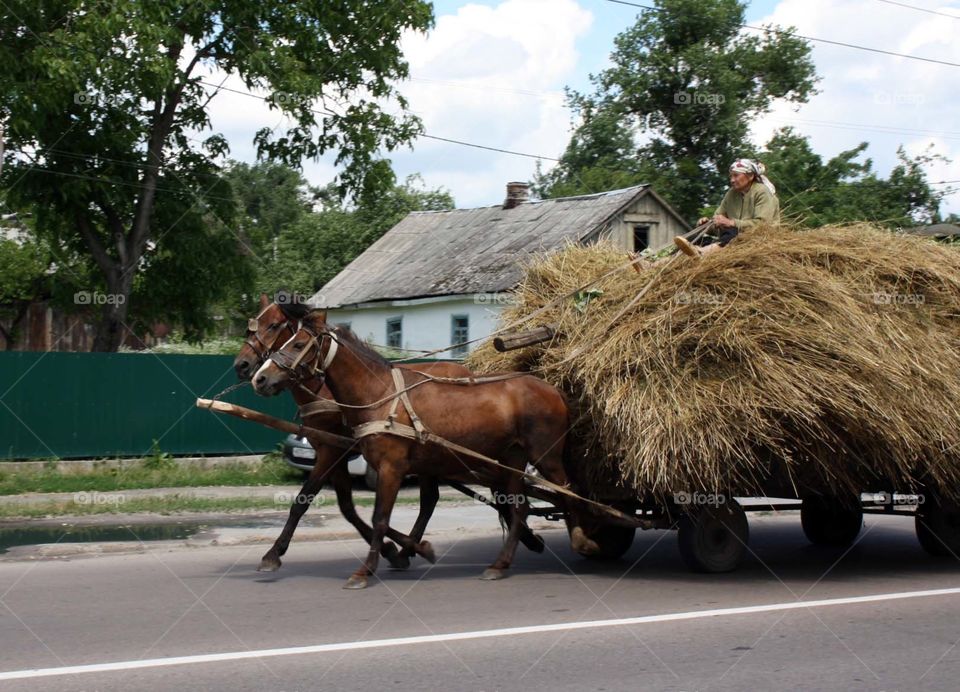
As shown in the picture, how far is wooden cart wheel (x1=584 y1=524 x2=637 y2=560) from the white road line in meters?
2.25

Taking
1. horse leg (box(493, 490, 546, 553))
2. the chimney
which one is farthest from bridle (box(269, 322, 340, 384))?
the chimney

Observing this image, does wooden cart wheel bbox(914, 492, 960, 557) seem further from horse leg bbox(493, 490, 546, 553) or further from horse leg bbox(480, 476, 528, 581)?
horse leg bbox(480, 476, 528, 581)

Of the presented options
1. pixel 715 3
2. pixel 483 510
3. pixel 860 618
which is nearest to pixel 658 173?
pixel 715 3

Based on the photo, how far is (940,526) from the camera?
9.94 metres

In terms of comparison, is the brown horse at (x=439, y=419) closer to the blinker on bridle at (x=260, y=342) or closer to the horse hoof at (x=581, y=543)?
the horse hoof at (x=581, y=543)

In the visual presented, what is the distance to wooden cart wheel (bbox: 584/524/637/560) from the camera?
9.95 m

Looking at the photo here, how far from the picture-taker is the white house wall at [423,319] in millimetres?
27781

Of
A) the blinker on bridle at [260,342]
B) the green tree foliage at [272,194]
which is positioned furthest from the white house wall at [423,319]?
the green tree foliage at [272,194]

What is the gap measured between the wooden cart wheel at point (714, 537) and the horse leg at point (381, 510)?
8.00 ft

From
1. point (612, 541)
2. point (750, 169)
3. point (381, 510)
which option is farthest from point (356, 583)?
point (750, 169)

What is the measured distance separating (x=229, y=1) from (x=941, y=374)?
540 inches

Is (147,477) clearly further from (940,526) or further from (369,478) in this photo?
(940,526)

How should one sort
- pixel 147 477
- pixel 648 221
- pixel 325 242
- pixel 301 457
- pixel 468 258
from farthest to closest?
1. pixel 325 242
2. pixel 648 221
3. pixel 468 258
4. pixel 301 457
5. pixel 147 477

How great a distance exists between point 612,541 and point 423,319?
20.1 meters
